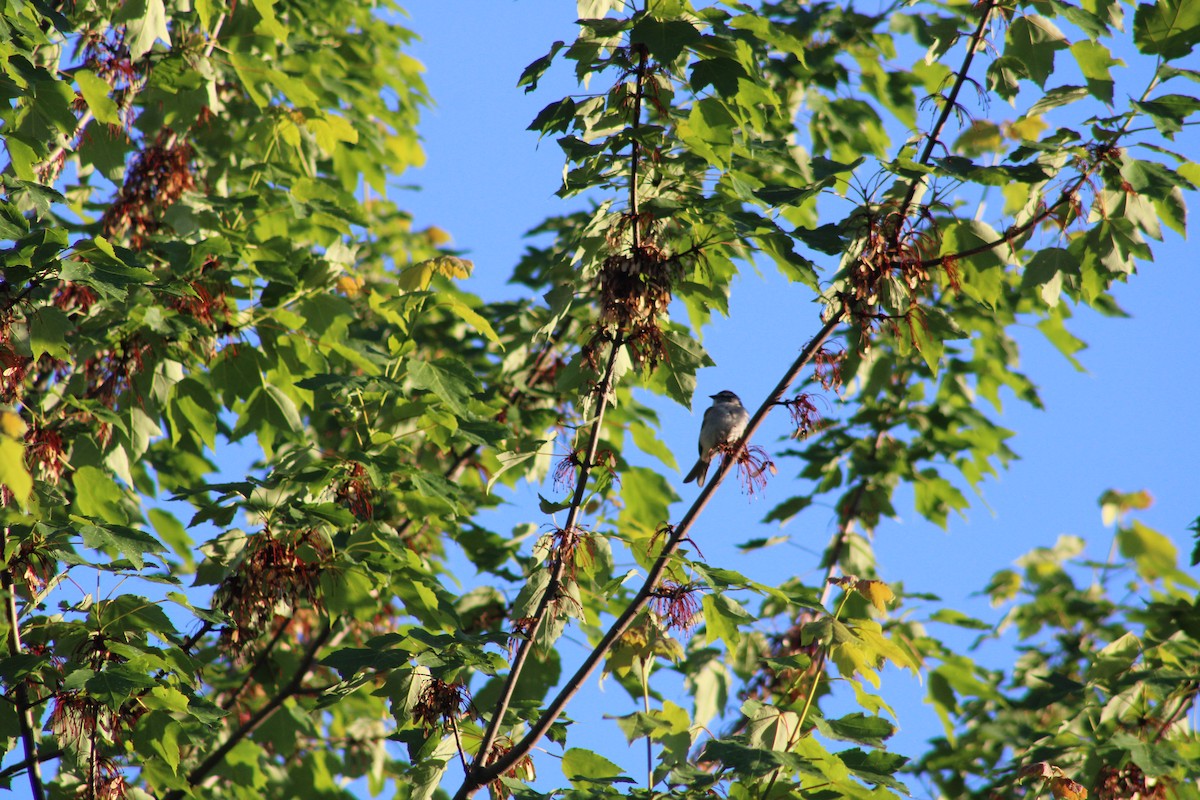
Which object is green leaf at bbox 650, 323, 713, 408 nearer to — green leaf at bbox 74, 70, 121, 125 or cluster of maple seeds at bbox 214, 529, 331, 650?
cluster of maple seeds at bbox 214, 529, 331, 650

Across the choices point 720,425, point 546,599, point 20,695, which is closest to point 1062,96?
point 546,599

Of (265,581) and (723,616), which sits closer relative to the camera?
(723,616)

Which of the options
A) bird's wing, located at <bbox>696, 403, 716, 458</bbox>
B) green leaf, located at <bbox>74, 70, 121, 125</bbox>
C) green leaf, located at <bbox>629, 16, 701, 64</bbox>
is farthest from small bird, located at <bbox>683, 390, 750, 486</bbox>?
green leaf, located at <bbox>74, 70, 121, 125</bbox>

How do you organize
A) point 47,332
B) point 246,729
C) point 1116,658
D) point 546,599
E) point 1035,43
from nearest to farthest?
1. point 546,599
2. point 47,332
3. point 1035,43
4. point 246,729
5. point 1116,658

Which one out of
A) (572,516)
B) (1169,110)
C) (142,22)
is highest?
(142,22)

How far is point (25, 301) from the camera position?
3877 millimetres

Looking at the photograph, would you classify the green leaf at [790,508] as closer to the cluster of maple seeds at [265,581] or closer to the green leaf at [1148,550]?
the green leaf at [1148,550]

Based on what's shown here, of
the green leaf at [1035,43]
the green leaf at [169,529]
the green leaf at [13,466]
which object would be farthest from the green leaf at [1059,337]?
the green leaf at [13,466]

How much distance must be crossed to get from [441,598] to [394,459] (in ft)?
2.70

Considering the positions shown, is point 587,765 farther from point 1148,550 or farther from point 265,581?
point 1148,550

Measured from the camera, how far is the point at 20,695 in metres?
3.82

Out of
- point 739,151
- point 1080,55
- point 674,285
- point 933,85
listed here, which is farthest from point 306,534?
point 933,85

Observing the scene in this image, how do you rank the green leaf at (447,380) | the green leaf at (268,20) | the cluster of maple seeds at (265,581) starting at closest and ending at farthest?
the cluster of maple seeds at (265,581) → the green leaf at (447,380) → the green leaf at (268,20)

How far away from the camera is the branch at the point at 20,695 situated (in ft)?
12.4
